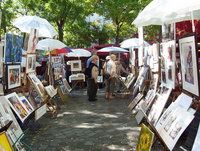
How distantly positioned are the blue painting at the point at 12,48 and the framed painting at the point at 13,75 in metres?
0.13

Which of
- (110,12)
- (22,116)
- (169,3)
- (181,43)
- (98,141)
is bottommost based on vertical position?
(98,141)

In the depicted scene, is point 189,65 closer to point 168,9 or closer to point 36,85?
point 168,9

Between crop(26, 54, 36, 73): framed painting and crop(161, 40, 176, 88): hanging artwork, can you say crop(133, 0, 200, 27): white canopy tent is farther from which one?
crop(26, 54, 36, 73): framed painting

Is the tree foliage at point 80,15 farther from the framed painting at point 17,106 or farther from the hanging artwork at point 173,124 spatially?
the hanging artwork at point 173,124

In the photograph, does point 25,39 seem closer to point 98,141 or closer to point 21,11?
point 98,141

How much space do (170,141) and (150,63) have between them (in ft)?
18.7

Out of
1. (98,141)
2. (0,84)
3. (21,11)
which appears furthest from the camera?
(21,11)

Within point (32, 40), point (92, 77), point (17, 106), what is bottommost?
point (17, 106)

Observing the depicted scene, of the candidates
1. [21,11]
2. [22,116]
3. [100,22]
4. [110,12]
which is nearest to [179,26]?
[22,116]

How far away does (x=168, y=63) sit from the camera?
8.95 m

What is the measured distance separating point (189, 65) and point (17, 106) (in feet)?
12.1

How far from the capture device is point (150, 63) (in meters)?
12.0

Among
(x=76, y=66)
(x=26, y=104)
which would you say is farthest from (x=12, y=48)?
(x=76, y=66)

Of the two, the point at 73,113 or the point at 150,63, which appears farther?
the point at 73,113
